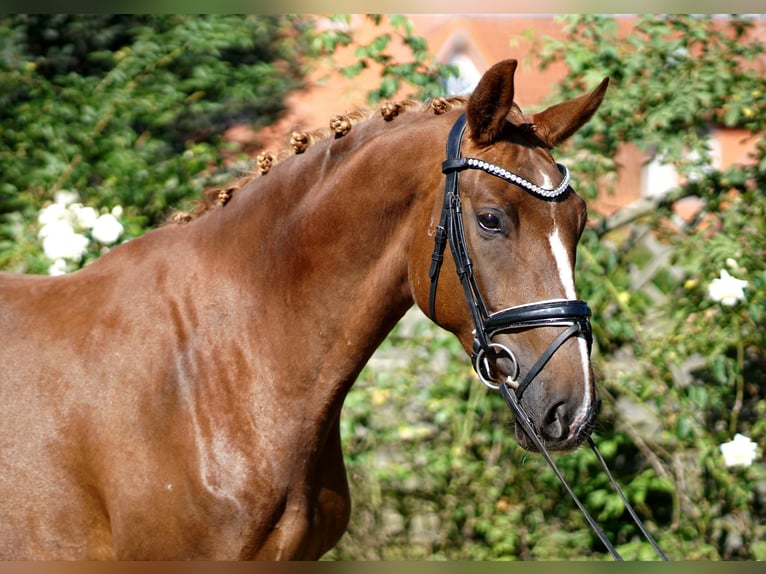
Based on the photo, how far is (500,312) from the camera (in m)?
2.26

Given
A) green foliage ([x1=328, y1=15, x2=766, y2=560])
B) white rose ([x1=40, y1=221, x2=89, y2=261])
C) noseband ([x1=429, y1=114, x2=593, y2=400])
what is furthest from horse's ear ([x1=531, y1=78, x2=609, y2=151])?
white rose ([x1=40, y1=221, x2=89, y2=261])

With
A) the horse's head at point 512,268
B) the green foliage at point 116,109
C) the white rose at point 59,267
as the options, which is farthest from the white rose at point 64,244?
the horse's head at point 512,268

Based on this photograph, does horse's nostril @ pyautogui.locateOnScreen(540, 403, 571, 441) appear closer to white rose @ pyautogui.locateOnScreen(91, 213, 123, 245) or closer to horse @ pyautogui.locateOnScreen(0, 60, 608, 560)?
horse @ pyautogui.locateOnScreen(0, 60, 608, 560)

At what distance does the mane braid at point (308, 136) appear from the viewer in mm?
2578

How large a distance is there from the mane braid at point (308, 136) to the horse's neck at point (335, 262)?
0.09 metres

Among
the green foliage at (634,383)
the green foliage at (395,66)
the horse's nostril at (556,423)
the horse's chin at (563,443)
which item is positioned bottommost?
the green foliage at (634,383)

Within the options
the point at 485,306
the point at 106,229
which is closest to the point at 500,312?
the point at 485,306

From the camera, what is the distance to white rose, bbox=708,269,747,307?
4086 mm

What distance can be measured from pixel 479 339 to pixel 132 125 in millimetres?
3886

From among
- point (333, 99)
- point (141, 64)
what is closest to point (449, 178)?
point (141, 64)

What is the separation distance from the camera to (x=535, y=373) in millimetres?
2209

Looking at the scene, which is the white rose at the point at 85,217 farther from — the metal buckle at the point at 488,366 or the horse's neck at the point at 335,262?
the metal buckle at the point at 488,366

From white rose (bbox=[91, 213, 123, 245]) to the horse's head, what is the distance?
2.13 metres

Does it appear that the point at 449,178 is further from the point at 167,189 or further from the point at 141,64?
the point at 141,64
